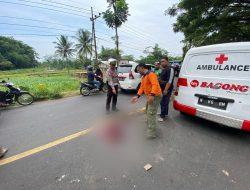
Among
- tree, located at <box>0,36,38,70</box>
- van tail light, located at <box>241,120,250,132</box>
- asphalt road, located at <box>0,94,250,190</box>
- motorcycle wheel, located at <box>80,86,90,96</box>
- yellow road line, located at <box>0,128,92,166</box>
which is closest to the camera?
asphalt road, located at <box>0,94,250,190</box>

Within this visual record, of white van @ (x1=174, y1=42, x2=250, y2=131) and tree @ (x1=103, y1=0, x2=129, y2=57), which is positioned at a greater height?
tree @ (x1=103, y1=0, x2=129, y2=57)

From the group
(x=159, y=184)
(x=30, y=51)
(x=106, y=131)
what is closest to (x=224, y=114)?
(x=159, y=184)

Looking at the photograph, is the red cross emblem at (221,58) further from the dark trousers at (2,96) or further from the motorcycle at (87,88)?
the dark trousers at (2,96)

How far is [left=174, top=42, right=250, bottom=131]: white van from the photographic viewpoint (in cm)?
375

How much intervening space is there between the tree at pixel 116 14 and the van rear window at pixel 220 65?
1955cm

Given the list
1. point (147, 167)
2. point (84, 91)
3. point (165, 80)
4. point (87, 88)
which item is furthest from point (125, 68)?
point (147, 167)

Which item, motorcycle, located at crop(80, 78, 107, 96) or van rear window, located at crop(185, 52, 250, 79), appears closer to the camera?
van rear window, located at crop(185, 52, 250, 79)

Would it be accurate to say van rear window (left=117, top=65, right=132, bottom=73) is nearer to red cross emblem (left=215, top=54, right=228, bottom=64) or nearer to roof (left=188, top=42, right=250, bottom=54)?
roof (left=188, top=42, right=250, bottom=54)

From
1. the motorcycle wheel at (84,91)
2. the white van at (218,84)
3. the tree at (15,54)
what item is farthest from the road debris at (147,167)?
the tree at (15,54)

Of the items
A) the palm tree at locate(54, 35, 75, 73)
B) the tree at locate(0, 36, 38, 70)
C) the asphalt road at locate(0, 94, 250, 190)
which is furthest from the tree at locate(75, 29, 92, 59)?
the asphalt road at locate(0, 94, 250, 190)

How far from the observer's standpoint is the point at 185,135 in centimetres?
428

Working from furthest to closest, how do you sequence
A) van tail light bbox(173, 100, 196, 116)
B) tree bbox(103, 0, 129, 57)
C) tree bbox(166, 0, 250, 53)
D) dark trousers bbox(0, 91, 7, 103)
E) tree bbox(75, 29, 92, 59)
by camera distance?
tree bbox(75, 29, 92, 59) < tree bbox(103, 0, 129, 57) < tree bbox(166, 0, 250, 53) < dark trousers bbox(0, 91, 7, 103) < van tail light bbox(173, 100, 196, 116)

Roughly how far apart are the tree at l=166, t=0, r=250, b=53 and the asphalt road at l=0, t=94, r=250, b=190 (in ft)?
36.1

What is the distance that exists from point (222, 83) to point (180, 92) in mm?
1141
